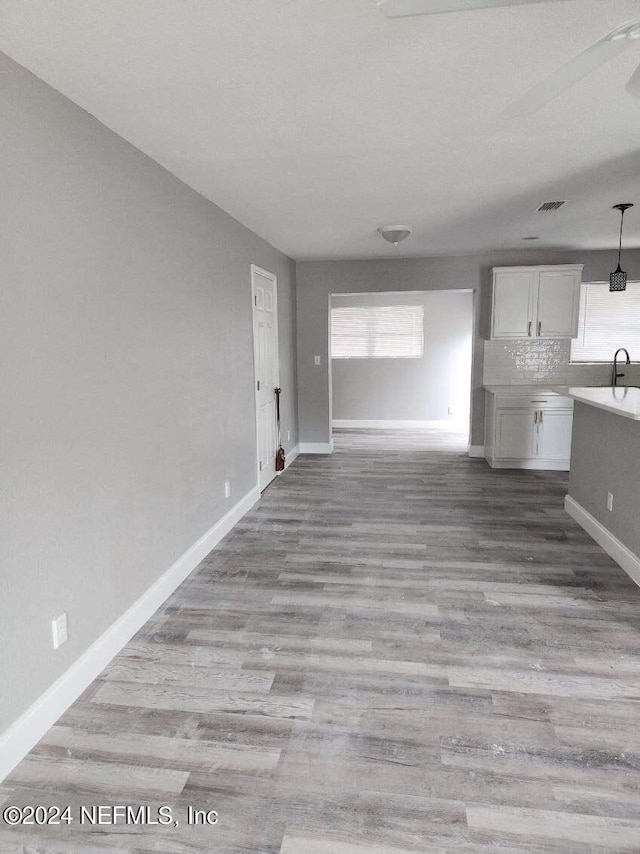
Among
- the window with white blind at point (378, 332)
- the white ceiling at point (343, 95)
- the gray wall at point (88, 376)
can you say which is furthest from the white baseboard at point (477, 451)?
the gray wall at point (88, 376)

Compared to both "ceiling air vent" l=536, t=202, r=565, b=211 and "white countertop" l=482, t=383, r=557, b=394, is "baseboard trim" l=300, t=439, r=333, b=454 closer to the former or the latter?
"white countertop" l=482, t=383, r=557, b=394

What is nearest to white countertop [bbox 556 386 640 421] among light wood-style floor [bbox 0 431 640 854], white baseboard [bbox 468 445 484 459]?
light wood-style floor [bbox 0 431 640 854]

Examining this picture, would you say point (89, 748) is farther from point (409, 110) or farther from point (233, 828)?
point (409, 110)

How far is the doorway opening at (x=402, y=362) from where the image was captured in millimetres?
8477

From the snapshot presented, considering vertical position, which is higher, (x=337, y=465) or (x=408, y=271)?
(x=408, y=271)

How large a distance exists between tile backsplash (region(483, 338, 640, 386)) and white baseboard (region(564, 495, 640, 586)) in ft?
7.48

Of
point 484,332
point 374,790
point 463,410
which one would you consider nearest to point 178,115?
point 374,790

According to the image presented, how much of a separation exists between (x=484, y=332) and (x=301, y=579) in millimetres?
4292

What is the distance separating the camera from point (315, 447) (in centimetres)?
696

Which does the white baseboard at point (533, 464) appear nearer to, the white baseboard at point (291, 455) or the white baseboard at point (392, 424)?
the white baseboard at point (291, 455)

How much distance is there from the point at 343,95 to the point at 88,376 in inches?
63.2

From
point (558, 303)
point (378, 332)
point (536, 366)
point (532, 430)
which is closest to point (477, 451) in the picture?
point (532, 430)

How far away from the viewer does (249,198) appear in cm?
368

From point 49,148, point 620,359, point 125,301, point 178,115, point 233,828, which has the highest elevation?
point 178,115
